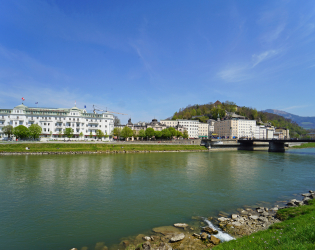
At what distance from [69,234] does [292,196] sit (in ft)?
68.5

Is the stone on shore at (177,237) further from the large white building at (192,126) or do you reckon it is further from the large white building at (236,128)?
the large white building at (236,128)

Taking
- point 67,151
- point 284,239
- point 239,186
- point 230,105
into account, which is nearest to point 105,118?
point 67,151

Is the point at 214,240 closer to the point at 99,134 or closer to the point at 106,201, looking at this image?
the point at 106,201

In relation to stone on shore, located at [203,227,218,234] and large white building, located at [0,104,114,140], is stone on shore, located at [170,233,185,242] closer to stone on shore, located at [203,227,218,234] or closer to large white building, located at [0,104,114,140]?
stone on shore, located at [203,227,218,234]

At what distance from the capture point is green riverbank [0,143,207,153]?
53450 millimetres

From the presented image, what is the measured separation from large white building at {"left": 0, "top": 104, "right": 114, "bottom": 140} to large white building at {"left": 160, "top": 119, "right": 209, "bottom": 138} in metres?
61.7

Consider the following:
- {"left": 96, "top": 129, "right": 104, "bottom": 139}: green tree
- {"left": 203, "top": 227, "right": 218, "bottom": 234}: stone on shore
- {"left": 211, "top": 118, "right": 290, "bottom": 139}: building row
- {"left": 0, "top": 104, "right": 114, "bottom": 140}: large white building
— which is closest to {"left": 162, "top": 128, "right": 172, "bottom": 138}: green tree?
{"left": 0, "top": 104, "right": 114, "bottom": 140}: large white building

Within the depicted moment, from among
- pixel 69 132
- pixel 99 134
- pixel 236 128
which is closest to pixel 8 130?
pixel 69 132

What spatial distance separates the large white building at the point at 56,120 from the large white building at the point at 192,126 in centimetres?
6172

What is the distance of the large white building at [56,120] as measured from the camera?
72.2 metres

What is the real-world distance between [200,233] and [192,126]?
12652 cm

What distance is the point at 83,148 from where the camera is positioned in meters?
59.7

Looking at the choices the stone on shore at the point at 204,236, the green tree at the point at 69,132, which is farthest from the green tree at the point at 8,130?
the stone on shore at the point at 204,236

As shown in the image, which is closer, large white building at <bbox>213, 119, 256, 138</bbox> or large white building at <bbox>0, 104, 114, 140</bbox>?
large white building at <bbox>0, 104, 114, 140</bbox>
